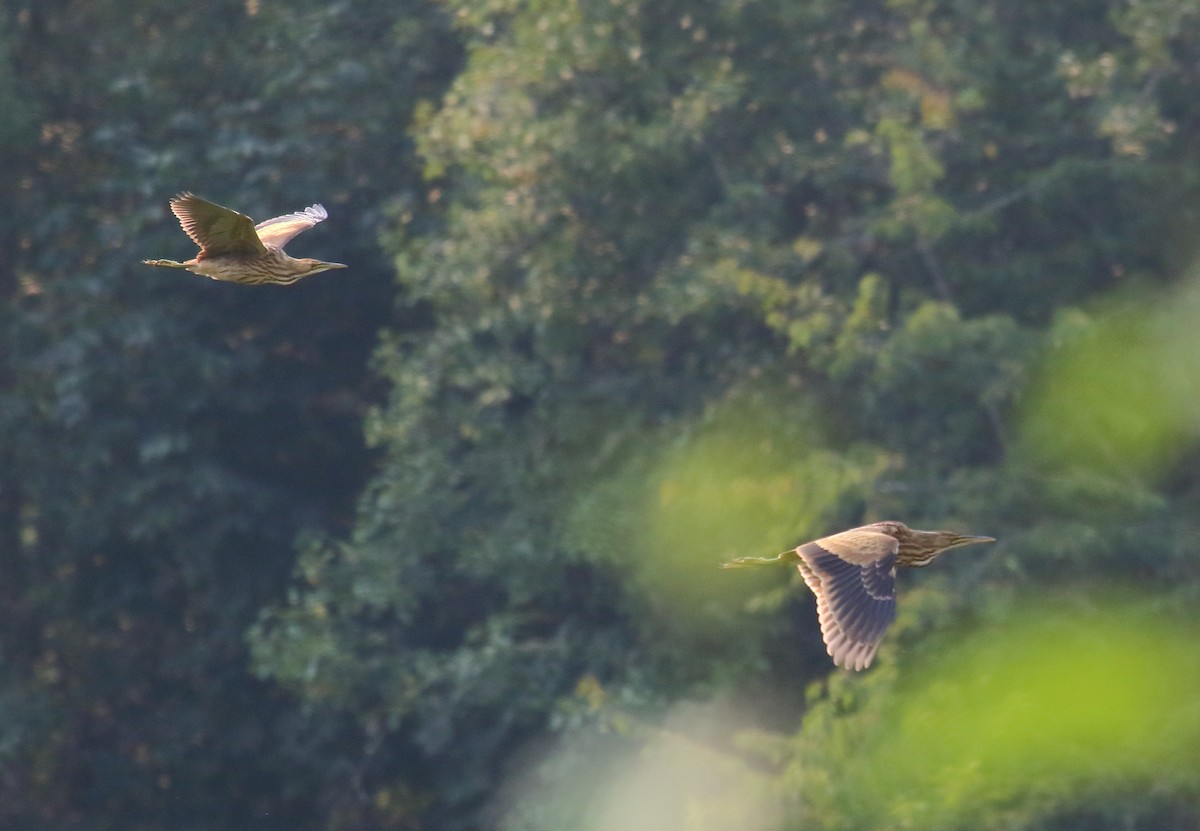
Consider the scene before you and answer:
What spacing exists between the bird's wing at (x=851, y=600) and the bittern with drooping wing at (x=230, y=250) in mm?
1650

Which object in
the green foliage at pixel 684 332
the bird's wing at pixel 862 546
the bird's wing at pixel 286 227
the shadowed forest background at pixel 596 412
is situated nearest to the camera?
the bird's wing at pixel 862 546

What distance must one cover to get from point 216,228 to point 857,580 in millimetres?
2061

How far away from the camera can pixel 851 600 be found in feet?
17.4

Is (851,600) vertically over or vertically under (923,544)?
over

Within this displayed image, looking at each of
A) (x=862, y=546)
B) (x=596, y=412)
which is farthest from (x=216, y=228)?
(x=596, y=412)

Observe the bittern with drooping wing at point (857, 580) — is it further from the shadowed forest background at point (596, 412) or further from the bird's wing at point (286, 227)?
the shadowed forest background at point (596, 412)

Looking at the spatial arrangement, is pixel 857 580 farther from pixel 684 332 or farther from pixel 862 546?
→ pixel 684 332

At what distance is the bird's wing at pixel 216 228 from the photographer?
18.1 ft

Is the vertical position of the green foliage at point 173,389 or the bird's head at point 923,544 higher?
the bird's head at point 923,544

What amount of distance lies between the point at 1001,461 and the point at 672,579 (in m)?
1.97

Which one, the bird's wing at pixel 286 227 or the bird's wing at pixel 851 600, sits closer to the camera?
the bird's wing at pixel 851 600

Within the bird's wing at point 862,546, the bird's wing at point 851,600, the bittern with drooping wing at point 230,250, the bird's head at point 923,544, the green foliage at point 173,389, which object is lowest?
the green foliage at point 173,389

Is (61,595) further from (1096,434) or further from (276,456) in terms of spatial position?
(1096,434)

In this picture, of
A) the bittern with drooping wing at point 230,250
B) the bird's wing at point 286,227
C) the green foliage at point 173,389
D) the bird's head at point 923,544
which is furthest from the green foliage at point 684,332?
the bittern with drooping wing at point 230,250
